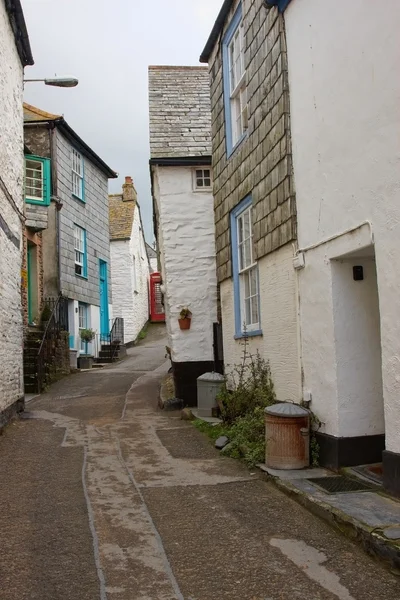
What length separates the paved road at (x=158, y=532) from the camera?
3848mm

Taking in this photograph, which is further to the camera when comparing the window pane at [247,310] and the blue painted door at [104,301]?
the blue painted door at [104,301]

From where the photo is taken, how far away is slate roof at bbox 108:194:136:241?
31.0m

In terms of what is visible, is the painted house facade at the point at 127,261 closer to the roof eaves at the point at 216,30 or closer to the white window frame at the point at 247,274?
the roof eaves at the point at 216,30

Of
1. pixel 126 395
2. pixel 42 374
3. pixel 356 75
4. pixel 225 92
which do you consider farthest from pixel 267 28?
pixel 42 374

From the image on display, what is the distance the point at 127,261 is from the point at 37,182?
40.2ft

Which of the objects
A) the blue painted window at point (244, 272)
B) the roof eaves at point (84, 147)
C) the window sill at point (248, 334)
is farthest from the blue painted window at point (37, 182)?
the window sill at point (248, 334)

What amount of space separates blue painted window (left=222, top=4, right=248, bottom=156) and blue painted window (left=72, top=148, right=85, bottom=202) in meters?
13.1

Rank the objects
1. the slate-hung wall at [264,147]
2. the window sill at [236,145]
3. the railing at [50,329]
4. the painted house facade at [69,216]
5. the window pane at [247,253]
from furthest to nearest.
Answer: the painted house facade at [69,216] < the railing at [50,329] < the window pane at [247,253] < the window sill at [236,145] < the slate-hung wall at [264,147]

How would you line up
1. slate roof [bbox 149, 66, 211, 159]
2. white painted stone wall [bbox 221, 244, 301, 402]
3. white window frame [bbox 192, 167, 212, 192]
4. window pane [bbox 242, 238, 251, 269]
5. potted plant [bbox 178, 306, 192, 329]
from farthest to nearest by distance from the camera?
slate roof [bbox 149, 66, 211, 159], white window frame [bbox 192, 167, 212, 192], potted plant [bbox 178, 306, 192, 329], window pane [bbox 242, 238, 251, 269], white painted stone wall [bbox 221, 244, 301, 402]

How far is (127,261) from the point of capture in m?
30.9

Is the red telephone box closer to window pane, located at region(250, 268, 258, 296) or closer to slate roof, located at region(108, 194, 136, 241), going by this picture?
slate roof, located at region(108, 194, 136, 241)

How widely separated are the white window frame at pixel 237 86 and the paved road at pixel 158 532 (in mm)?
4972

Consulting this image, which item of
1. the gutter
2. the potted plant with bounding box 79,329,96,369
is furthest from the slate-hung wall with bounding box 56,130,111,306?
the gutter

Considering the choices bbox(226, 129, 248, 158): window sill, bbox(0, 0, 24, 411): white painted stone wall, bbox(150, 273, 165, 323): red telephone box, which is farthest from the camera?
bbox(150, 273, 165, 323): red telephone box
